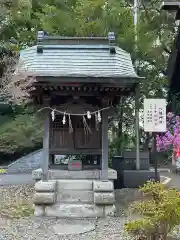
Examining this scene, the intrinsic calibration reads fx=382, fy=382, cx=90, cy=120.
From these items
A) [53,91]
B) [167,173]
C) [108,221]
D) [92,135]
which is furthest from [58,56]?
[167,173]

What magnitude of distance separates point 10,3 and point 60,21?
1.95 metres

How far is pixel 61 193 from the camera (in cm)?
795

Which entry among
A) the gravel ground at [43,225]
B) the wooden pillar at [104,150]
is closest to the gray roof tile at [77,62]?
the wooden pillar at [104,150]

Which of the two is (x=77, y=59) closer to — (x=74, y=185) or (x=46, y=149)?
(x=46, y=149)

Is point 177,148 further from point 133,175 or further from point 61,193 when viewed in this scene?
point 61,193

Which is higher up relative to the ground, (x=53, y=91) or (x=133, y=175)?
(x=53, y=91)

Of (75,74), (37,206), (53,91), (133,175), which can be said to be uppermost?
(75,74)

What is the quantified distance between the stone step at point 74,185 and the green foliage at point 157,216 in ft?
9.73

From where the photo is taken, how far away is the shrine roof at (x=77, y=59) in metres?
7.60

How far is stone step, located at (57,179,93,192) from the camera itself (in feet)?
26.4

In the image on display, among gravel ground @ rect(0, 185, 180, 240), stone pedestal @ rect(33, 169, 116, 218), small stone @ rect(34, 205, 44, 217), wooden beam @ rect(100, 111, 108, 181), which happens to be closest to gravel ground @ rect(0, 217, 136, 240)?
gravel ground @ rect(0, 185, 180, 240)

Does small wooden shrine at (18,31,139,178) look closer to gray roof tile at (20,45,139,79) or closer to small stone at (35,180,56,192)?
gray roof tile at (20,45,139,79)

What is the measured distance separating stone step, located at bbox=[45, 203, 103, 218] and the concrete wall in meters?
7.69

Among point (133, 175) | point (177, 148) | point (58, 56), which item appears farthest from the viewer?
point (133, 175)
